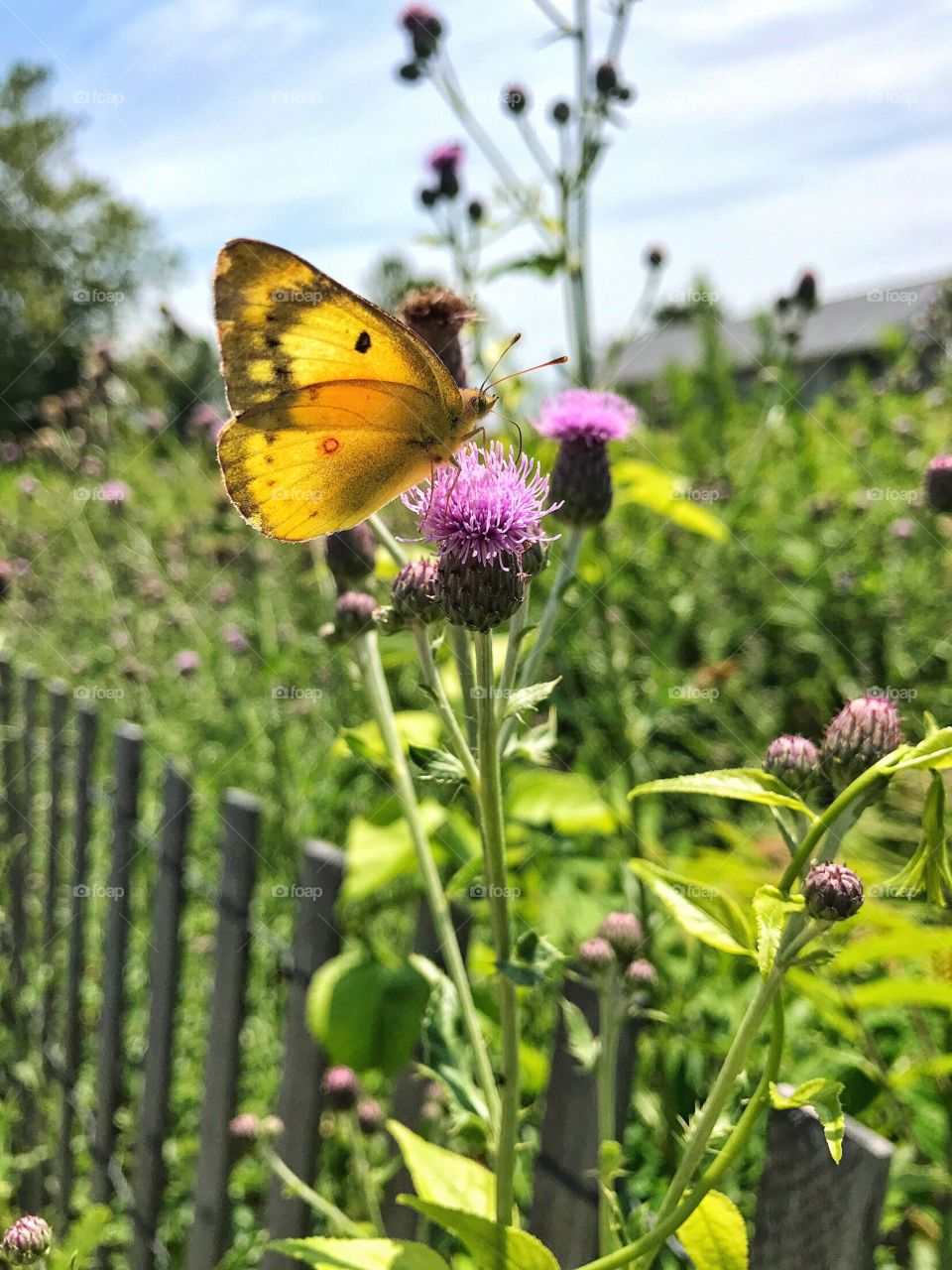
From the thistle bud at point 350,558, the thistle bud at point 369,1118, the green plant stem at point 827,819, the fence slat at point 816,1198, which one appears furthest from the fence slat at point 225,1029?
the green plant stem at point 827,819

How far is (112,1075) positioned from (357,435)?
2.37m

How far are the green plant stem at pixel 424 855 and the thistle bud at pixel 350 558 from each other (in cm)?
21

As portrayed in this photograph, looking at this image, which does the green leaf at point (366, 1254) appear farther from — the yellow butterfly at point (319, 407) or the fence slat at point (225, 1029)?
the fence slat at point (225, 1029)

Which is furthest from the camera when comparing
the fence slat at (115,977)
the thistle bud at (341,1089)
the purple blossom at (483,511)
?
the fence slat at (115,977)

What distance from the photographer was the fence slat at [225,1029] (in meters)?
2.29

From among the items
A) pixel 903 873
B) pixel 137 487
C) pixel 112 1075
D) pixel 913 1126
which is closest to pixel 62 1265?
pixel 903 873

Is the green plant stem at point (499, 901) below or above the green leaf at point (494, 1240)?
above

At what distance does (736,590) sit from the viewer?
18.5ft

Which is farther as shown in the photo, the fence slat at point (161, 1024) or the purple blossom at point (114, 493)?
the purple blossom at point (114, 493)

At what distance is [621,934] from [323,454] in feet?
2.73

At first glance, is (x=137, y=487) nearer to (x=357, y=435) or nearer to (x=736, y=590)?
(x=736, y=590)

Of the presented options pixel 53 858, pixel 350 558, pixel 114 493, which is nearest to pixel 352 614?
pixel 350 558

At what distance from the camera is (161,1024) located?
264 centimetres

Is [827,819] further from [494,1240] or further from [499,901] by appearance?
[494,1240]
